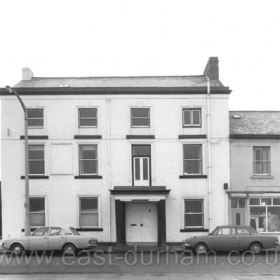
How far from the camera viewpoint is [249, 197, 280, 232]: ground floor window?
108 feet

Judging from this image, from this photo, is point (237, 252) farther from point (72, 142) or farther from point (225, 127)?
point (72, 142)

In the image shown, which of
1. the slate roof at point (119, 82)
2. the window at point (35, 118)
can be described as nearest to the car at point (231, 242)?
the slate roof at point (119, 82)

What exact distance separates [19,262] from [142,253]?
722 cm

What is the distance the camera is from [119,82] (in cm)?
3566

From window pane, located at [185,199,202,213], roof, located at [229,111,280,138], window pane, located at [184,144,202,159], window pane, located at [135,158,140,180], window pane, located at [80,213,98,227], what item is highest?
roof, located at [229,111,280,138]

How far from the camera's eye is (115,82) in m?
35.7

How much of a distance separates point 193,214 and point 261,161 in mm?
4957

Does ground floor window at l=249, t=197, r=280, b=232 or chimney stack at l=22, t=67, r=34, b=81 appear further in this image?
chimney stack at l=22, t=67, r=34, b=81

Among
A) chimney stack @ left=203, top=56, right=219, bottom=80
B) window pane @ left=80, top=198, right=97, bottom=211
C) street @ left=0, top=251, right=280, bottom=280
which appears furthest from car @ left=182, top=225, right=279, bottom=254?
chimney stack @ left=203, top=56, right=219, bottom=80

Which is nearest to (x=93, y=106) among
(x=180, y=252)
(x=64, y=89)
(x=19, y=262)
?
(x=64, y=89)

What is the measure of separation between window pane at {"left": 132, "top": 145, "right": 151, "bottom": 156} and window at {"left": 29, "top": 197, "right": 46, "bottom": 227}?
5.86m

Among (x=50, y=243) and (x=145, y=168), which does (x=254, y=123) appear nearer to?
(x=145, y=168)

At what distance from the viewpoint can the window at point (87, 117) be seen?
109ft

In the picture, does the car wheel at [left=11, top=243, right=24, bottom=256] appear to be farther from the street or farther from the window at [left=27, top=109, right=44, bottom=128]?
the window at [left=27, top=109, right=44, bottom=128]
